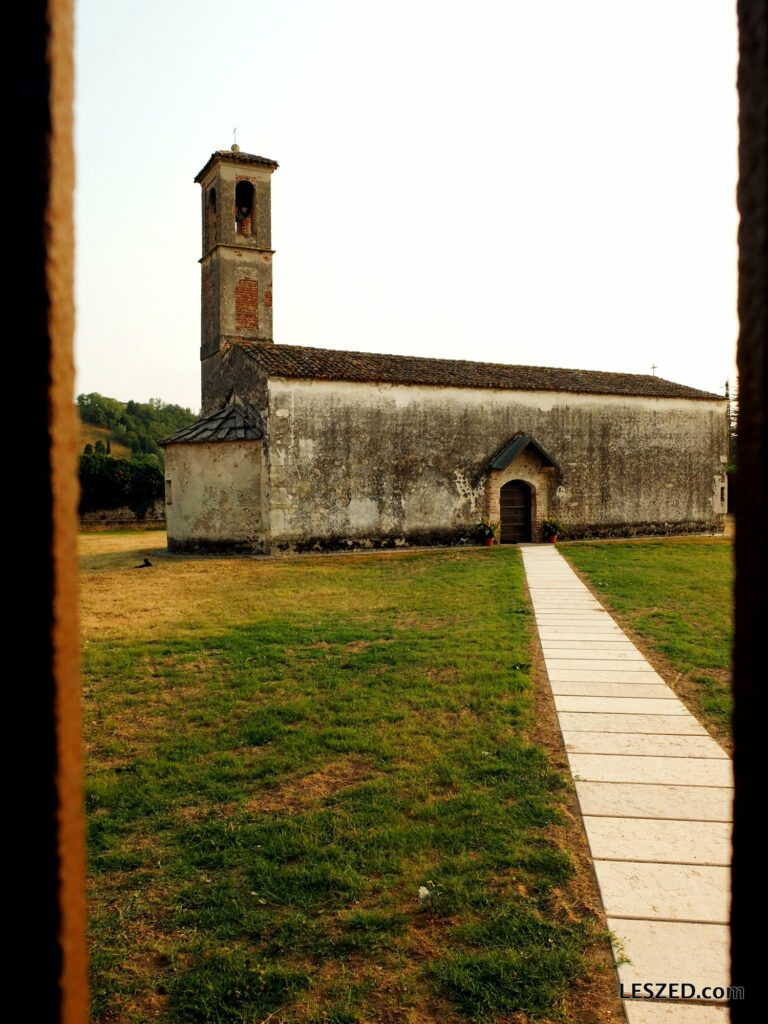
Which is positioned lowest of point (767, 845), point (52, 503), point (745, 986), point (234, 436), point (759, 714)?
point (745, 986)

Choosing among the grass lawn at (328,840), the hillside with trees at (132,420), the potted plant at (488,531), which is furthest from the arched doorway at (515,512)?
the hillside with trees at (132,420)

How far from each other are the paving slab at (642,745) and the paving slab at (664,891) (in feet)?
4.90

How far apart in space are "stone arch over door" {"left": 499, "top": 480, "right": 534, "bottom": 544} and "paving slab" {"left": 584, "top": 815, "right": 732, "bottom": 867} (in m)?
17.8

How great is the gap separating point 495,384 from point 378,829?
1857cm

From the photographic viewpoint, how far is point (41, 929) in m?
0.63

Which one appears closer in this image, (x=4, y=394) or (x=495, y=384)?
(x=4, y=394)

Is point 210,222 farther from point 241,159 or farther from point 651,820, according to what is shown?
point 651,820

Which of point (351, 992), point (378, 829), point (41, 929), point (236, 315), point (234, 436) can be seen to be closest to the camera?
point (41, 929)

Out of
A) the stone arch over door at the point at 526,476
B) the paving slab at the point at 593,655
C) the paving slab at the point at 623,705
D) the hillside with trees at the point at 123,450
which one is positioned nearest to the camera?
the paving slab at the point at 623,705

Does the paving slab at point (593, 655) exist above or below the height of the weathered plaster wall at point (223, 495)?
below

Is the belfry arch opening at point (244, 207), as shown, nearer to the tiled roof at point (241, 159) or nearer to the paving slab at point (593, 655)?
the tiled roof at point (241, 159)

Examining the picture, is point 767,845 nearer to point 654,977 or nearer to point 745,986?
point 745,986

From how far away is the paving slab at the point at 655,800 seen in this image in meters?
4.03

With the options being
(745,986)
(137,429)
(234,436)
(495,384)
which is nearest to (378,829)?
(745,986)
